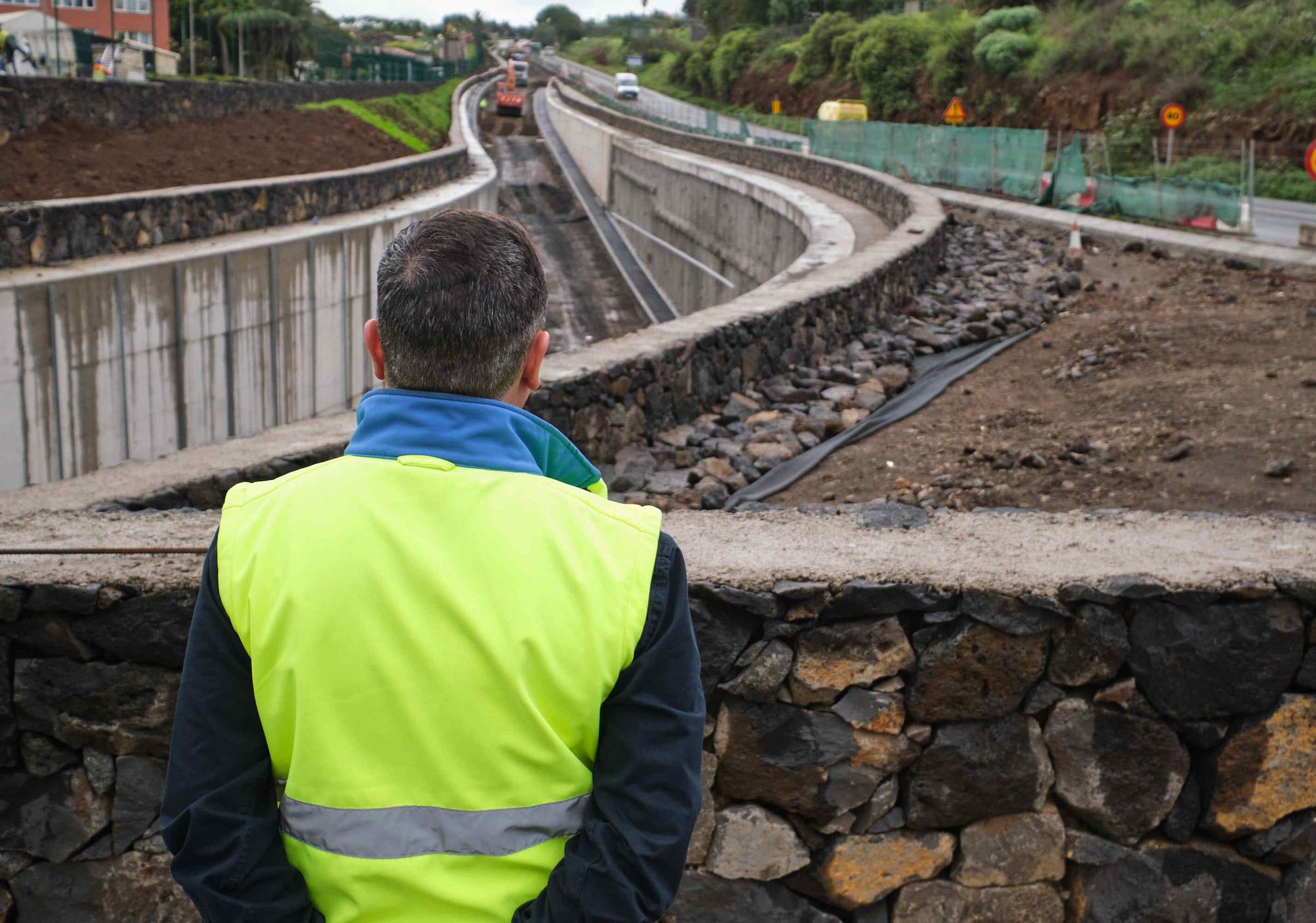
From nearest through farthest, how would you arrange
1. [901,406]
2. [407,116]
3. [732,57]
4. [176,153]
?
[901,406]
[176,153]
[407,116]
[732,57]

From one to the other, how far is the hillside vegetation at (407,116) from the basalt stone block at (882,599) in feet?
115

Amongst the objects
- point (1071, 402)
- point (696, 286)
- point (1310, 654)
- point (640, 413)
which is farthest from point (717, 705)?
point (696, 286)

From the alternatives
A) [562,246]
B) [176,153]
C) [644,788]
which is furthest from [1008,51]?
[644,788]

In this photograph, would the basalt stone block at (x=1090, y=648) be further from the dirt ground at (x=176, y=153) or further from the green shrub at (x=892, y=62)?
the green shrub at (x=892, y=62)

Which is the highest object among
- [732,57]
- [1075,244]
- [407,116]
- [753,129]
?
[732,57]

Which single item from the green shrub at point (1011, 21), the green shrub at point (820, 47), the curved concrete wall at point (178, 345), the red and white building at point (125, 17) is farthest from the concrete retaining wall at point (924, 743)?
the green shrub at point (820, 47)

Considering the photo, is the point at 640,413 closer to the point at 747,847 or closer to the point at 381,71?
the point at 747,847

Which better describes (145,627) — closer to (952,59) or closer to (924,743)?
(924,743)

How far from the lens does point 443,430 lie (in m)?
1.69

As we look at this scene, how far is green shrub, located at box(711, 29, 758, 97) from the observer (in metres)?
74.0

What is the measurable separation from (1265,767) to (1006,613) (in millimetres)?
815

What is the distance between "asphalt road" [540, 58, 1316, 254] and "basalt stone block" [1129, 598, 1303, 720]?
14.3m

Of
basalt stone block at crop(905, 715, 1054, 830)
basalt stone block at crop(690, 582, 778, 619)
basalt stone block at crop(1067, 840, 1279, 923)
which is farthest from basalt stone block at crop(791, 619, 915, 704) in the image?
basalt stone block at crop(1067, 840, 1279, 923)

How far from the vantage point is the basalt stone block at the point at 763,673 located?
306 cm
